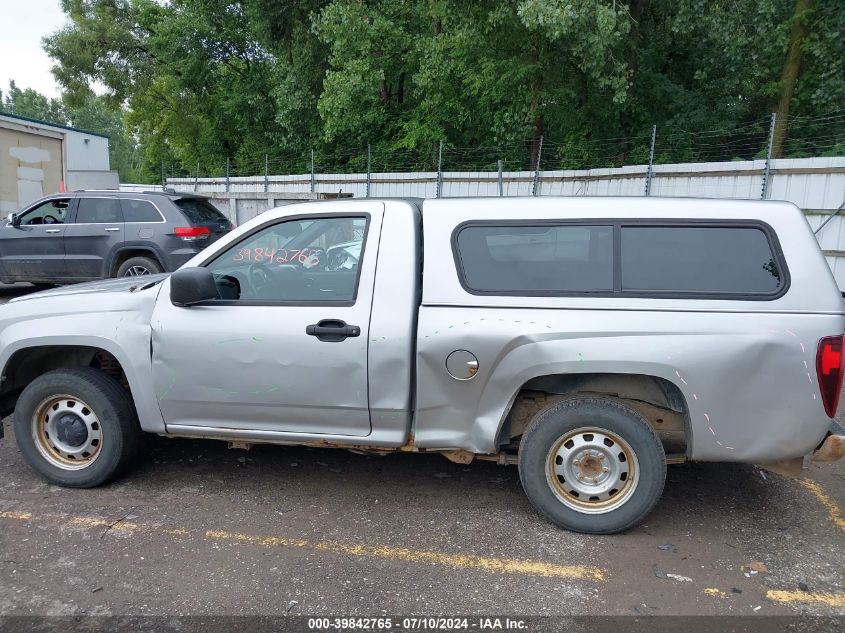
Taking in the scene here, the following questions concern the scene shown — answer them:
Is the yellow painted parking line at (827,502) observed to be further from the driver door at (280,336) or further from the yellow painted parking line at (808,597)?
the driver door at (280,336)

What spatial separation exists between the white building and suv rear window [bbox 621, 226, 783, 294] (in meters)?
19.0

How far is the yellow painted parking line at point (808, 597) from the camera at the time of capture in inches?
118

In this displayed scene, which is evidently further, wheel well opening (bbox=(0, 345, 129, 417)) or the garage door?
the garage door

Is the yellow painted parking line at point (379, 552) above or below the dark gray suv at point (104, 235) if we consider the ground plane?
below

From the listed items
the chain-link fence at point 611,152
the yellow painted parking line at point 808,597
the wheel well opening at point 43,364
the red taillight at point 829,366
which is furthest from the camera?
the chain-link fence at point 611,152

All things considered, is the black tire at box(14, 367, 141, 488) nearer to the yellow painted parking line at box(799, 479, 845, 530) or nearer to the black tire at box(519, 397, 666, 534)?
the black tire at box(519, 397, 666, 534)

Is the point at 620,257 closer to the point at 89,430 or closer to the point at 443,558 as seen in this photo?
the point at 443,558

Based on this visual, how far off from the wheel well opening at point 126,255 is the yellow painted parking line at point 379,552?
6.58 meters

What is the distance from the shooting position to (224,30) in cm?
2748

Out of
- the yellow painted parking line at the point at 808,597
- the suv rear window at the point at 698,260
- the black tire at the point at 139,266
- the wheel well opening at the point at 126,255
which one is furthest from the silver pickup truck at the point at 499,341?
the wheel well opening at the point at 126,255

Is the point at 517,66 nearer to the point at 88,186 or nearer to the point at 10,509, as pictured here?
the point at 88,186

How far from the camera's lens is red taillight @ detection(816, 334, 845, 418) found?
3193 mm

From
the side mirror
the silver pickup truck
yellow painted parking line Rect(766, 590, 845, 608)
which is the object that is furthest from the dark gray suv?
yellow painted parking line Rect(766, 590, 845, 608)

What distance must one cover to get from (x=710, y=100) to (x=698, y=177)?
8749 millimetres
